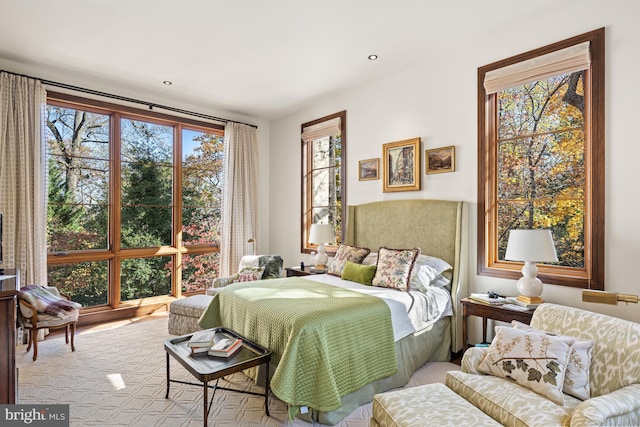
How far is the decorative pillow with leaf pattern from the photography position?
1.71 m

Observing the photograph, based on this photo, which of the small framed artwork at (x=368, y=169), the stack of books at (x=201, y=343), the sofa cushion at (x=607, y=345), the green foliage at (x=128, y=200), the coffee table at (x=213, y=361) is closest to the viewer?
the sofa cushion at (x=607, y=345)

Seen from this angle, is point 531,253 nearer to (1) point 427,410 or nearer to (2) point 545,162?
(2) point 545,162

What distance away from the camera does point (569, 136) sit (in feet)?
9.50

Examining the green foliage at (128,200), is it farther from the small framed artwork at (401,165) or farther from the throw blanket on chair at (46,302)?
the small framed artwork at (401,165)

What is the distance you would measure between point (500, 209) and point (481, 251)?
1.42ft

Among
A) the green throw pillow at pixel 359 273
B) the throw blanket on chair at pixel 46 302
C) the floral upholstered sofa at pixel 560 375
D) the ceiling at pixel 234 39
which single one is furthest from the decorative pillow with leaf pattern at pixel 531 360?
the throw blanket on chair at pixel 46 302

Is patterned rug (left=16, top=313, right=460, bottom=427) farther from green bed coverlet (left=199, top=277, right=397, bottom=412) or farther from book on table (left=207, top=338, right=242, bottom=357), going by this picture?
book on table (left=207, top=338, right=242, bottom=357)

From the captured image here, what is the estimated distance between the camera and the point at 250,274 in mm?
4473

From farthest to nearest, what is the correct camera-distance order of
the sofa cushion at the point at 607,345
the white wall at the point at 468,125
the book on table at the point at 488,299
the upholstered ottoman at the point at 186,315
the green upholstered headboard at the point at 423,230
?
the upholstered ottoman at the point at 186,315
the green upholstered headboard at the point at 423,230
the book on table at the point at 488,299
the white wall at the point at 468,125
the sofa cushion at the point at 607,345

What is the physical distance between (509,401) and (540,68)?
2623 millimetres

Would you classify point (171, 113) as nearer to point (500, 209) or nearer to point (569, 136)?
point (500, 209)

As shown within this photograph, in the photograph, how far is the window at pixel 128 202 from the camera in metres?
4.13

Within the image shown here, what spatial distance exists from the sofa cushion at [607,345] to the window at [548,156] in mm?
914

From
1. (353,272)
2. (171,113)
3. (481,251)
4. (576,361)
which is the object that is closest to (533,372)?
A: (576,361)
